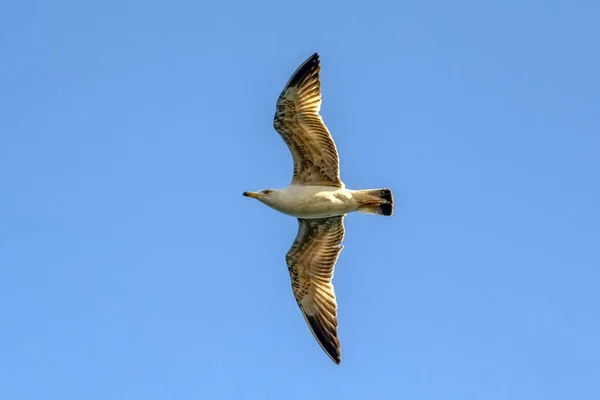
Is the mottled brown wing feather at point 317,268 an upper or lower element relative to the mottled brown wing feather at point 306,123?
lower

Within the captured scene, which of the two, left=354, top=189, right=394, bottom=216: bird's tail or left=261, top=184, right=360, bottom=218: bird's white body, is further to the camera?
left=354, top=189, right=394, bottom=216: bird's tail

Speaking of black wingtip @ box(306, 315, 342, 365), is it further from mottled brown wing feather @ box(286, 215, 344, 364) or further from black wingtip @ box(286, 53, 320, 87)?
black wingtip @ box(286, 53, 320, 87)

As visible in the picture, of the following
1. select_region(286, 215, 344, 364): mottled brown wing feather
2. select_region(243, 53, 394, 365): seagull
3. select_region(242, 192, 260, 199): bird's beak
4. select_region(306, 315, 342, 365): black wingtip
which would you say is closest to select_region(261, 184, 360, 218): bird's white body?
select_region(243, 53, 394, 365): seagull

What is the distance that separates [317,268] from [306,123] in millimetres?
3446

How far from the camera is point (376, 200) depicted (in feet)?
75.0

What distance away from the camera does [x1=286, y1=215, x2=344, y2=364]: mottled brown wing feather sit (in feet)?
78.4

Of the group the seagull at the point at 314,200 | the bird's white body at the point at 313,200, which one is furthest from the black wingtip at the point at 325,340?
the bird's white body at the point at 313,200

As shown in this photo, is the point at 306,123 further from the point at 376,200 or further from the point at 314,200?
the point at 376,200

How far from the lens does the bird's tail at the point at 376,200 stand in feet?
74.9

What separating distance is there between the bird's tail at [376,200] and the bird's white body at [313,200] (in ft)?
0.33

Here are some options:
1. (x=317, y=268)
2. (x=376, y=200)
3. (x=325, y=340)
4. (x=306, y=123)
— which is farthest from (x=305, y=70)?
(x=325, y=340)

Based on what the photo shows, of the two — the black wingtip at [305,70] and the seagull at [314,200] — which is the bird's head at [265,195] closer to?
the seagull at [314,200]

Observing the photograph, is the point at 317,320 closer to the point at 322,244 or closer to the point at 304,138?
the point at 322,244

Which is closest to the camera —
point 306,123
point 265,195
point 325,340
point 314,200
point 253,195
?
point 306,123
